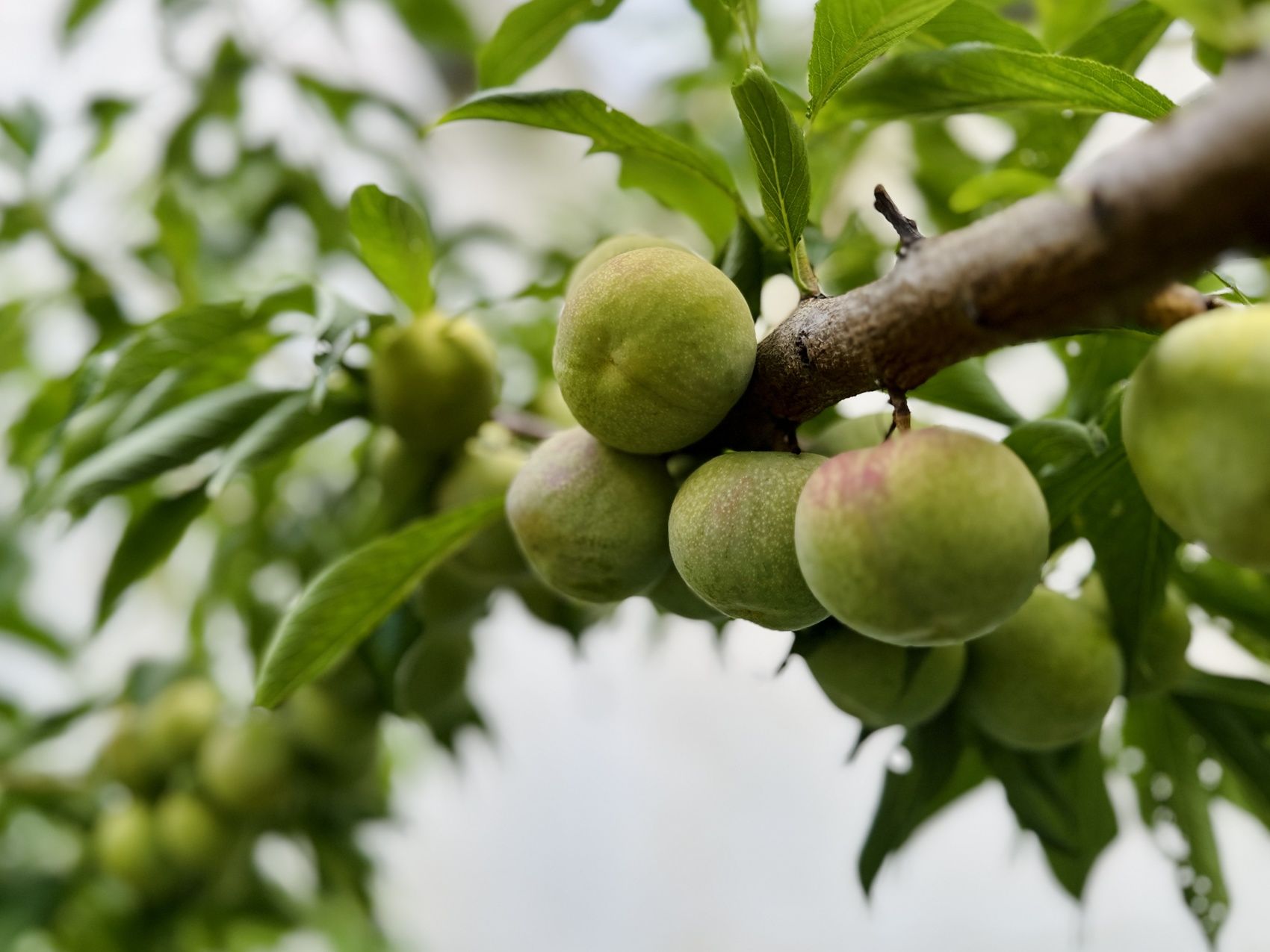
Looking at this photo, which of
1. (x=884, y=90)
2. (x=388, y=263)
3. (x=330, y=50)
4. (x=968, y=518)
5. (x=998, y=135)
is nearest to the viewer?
(x=968, y=518)

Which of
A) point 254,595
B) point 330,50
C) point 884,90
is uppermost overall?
point 884,90

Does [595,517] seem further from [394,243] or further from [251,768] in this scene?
[251,768]

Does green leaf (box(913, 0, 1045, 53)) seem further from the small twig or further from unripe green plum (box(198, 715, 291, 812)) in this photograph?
unripe green plum (box(198, 715, 291, 812))

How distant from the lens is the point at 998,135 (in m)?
1.34

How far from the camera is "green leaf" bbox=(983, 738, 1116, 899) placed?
49cm

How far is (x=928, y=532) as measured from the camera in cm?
27

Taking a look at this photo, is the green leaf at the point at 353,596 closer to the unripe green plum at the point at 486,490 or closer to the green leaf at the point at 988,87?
the unripe green plum at the point at 486,490

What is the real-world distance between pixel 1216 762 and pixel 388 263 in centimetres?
57

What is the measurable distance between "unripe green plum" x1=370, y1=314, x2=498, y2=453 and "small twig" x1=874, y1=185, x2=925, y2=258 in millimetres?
286

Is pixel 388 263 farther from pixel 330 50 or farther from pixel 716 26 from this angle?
pixel 330 50

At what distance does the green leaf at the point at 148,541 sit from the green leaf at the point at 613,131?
0.34 metres

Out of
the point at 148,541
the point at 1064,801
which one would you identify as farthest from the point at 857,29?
the point at 148,541

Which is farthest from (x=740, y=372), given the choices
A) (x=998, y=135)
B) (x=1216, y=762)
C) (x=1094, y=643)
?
(x=998, y=135)

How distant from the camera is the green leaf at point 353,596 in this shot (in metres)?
0.43
